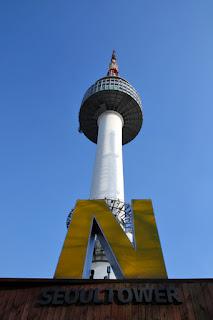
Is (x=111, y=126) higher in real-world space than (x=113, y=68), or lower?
lower

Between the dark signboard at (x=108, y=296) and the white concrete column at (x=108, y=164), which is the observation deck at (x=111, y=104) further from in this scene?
the dark signboard at (x=108, y=296)

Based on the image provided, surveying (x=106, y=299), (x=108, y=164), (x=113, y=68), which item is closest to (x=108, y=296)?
(x=106, y=299)

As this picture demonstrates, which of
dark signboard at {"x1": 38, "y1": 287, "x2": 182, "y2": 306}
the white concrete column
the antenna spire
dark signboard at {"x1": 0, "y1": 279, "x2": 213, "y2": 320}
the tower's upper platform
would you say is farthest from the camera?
the antenna spire

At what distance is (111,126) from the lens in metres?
44.7

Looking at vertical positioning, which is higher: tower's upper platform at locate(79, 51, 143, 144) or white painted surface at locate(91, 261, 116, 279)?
tower's upper platform at locate(79, 51, 143, 144)

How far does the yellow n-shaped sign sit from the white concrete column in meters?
15.4

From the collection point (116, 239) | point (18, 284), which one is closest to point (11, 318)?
point (18, 284)

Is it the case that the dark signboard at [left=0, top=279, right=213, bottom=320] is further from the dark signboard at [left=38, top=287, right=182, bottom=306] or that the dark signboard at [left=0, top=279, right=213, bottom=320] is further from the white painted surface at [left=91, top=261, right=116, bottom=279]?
the white painted surface at [left=91, top=261, right=116, bottom=279]

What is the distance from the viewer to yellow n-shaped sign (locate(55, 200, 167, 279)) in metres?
14.8

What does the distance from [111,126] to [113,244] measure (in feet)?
97.7

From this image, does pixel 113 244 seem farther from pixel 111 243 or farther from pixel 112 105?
pixel 112 105

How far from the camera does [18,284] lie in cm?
1380

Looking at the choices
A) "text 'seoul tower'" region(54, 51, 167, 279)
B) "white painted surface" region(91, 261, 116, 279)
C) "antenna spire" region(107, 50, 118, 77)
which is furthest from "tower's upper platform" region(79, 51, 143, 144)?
"white painted surface" region(91, 261, 116, 279)

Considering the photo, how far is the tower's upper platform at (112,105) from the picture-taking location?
4906 centimetres
